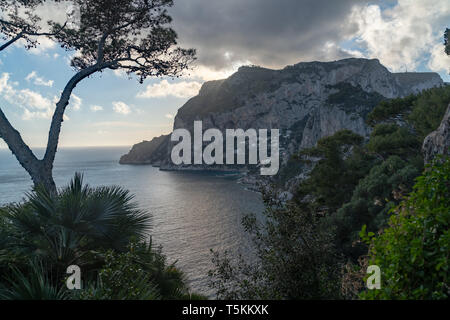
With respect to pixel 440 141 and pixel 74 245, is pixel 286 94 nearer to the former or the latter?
pixel 440 141

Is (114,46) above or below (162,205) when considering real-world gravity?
above

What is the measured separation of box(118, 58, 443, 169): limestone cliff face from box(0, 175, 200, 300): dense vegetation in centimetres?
9418

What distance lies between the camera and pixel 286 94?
141000mm

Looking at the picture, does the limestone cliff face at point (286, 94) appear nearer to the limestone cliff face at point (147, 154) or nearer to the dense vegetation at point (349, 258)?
the limestone cliff face at point (147, 154)

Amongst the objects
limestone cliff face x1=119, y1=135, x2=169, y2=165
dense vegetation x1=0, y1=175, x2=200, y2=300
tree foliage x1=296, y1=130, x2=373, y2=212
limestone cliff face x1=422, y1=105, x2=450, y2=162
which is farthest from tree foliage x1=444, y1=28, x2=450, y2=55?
limestone cliff face x1=119, y1=135, x2=169, y2=165

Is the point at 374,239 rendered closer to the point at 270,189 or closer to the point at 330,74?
the point at 270,189

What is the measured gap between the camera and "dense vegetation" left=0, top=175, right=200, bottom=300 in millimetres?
3254

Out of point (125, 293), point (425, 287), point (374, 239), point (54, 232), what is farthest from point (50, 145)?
point (425, 287)

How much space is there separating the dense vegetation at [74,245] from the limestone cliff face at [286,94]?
9418 cm

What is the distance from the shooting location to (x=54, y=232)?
442 centimetres

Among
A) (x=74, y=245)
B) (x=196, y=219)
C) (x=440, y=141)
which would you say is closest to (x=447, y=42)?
(x=440, y=141)

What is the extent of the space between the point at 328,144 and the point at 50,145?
25914 millimetres

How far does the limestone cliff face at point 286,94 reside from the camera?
130 meters

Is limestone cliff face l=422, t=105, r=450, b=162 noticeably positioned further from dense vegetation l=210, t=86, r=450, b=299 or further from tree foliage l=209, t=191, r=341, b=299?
tree foliage l=209, t=191, r=341, b=299
